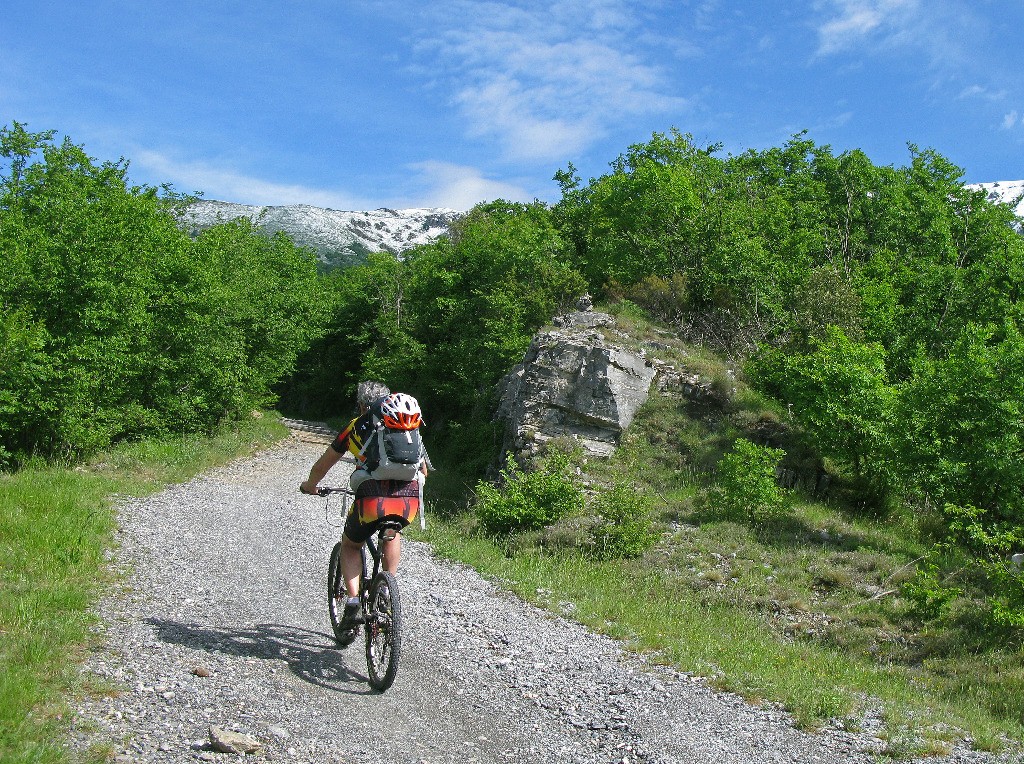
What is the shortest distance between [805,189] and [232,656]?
33.3 m

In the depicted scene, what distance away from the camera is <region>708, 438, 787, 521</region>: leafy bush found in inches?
579

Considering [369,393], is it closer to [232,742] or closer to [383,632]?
[383,632]

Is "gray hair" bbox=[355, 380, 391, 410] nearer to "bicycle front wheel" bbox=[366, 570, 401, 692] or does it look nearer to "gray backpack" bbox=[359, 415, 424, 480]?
"gray backpack" bbox=[359, 415, 424, 480]

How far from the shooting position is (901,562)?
1296cm

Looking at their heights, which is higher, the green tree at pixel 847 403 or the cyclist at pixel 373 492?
the green tree at pixel 847 403

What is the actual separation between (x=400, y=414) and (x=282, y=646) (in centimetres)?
230

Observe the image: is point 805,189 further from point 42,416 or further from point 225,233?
point 42,416

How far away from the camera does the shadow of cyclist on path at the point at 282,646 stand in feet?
18.8

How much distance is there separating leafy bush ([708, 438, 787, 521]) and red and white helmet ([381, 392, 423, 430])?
10.5 meters

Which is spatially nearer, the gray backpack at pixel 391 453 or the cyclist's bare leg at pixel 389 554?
the gray backpack at pixel 391 453

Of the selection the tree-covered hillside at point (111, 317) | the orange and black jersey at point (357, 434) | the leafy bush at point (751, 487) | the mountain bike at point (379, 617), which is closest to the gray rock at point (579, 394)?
the leafy bush at point (751, 487)

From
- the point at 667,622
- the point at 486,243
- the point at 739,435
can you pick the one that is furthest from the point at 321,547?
the point at 486,243

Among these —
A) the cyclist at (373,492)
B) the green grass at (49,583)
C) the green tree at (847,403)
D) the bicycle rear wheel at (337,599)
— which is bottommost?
the green grass at (49,583)

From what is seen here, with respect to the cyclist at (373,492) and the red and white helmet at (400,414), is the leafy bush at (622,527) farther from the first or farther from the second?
the red and white helmet at (400,414)
